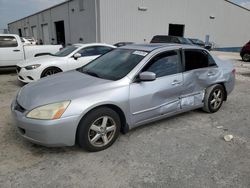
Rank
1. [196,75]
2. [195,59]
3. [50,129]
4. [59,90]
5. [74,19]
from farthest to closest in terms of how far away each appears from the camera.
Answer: [74,19]
[195,59]
[196,75]
[59,90]
[50,129]

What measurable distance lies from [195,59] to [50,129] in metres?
3.00

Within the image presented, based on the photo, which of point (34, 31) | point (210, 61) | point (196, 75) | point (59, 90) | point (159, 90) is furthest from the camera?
point (34, 31)

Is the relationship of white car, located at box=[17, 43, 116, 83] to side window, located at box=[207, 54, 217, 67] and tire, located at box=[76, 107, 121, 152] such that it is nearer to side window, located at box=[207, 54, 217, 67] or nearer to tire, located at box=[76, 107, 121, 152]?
side window, located at box=[207, 54, 217, 67]

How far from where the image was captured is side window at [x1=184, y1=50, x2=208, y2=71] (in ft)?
13.6

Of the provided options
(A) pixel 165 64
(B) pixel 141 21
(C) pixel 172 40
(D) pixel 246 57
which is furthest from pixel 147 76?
(B) pixel 141 21

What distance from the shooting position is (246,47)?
48.2 ft

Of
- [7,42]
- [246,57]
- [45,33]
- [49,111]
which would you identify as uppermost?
[45,33]

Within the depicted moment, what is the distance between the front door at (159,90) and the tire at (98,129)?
0.35 m

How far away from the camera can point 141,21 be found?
19578 mm

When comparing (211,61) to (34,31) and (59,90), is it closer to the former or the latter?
(59,90)

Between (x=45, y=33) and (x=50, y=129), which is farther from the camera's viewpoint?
(x=45, y=33)

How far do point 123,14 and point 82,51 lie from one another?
11712 mm

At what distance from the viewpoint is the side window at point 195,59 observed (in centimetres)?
414

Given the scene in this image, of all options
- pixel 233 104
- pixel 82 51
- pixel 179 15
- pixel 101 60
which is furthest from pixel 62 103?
pixel 179 15
